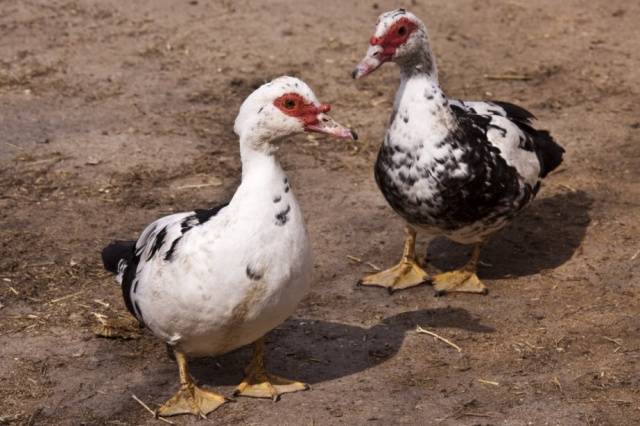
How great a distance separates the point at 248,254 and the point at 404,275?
2015mm

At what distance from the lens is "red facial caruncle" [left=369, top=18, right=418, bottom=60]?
6.23m

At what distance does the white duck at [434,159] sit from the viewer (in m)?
6.25

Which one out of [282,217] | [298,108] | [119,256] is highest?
[298,108]

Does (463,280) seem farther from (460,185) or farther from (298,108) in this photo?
(298,108)

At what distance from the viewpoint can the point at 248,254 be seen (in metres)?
4.84

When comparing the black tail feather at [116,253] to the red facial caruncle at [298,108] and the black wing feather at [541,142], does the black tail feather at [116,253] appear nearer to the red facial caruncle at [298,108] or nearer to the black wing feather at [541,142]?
the red facial caruncle at [298,108]

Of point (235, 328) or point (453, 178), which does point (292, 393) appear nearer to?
point (235, 328)

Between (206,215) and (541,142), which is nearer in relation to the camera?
(206,215)

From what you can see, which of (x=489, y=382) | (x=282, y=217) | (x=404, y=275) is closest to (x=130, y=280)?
(x=282, y=217)

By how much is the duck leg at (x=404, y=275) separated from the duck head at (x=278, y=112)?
6.18ft

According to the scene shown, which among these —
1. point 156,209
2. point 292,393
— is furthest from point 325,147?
point 292,393

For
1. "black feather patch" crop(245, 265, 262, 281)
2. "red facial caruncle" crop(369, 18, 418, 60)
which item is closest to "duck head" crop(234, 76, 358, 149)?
"black feather patch" crop(245, 265, 262, 281)

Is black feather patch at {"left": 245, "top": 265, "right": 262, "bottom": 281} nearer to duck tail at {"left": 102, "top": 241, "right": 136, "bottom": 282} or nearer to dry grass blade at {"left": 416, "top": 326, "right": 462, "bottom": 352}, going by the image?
duck tail at {"left": 102, "top": 241, "right": 136, "bottom": 282}

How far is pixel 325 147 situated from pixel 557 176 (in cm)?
175
